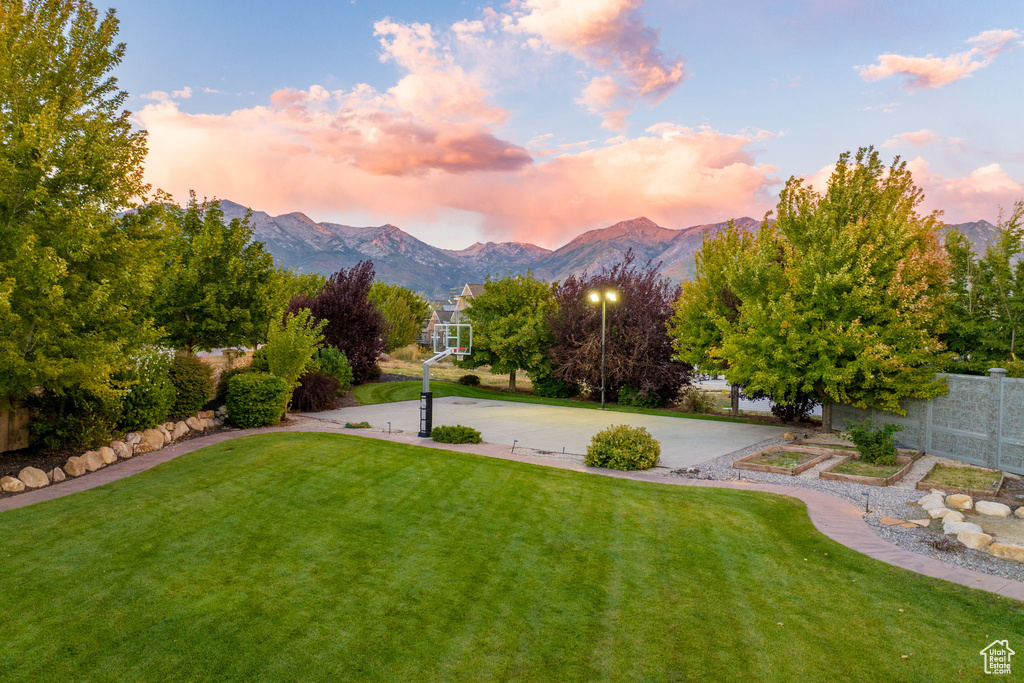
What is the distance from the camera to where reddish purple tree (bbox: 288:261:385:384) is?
24.8m

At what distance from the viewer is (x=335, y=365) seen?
73.3ft

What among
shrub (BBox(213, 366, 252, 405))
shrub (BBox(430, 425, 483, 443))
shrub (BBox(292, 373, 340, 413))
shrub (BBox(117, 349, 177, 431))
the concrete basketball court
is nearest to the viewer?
shrub (BBox(117, 349, 177, 431))

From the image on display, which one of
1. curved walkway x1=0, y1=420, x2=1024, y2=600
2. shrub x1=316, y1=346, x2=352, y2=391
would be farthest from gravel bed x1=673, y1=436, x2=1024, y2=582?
shrub x1=316, y1=346, x2=352, y2=391

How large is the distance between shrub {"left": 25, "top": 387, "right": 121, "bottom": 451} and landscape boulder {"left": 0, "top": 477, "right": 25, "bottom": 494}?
144 centimetres

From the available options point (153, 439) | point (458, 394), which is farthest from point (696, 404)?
point (153, 439)

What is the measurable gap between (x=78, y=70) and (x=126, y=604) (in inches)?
371

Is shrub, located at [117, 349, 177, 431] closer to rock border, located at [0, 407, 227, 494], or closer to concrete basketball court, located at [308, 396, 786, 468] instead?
rock border, located at [0, 407, 227, 494]

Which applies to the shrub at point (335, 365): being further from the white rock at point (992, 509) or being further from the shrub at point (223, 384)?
the white rock at point (992, 509)

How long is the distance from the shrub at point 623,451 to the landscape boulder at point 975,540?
16.6ft

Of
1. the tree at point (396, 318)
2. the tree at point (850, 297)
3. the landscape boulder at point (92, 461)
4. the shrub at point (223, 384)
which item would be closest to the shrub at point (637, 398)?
the tree at point (850, 297)

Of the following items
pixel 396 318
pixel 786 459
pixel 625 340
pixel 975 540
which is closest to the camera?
pixel 975 540

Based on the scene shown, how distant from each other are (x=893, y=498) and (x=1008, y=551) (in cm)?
261

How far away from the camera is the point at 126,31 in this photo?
34.1 ft

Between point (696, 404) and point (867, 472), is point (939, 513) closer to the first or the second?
point (867, 472)
